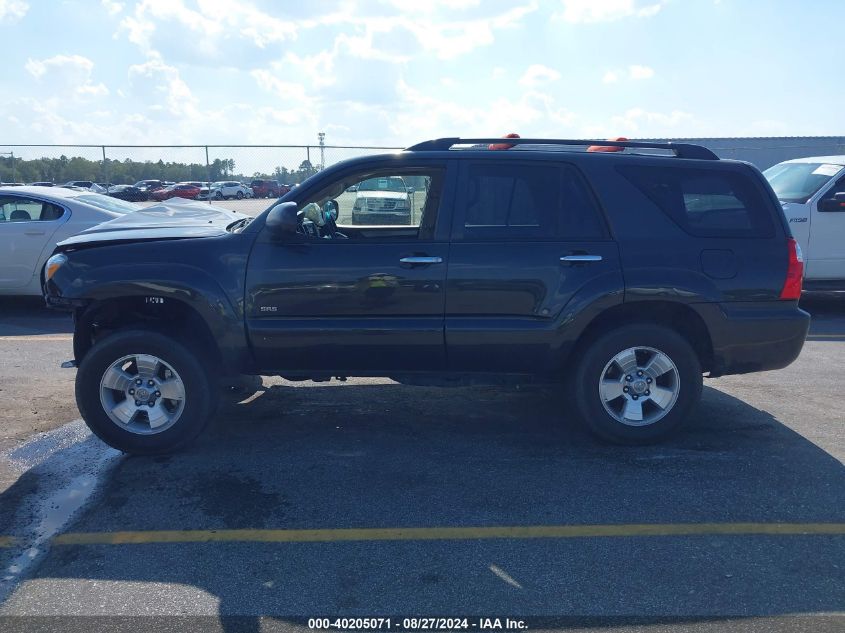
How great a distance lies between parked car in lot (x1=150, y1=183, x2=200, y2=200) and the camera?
29406mm

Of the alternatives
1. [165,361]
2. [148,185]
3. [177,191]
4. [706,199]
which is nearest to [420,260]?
[165,361]

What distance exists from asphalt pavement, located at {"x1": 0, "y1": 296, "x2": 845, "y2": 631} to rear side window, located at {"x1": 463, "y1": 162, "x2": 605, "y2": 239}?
1436 millimetres

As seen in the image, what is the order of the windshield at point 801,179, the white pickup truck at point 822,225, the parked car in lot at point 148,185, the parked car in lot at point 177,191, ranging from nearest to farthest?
the white pickup truck at point 822,225 → the windshield at point 801,179 → the parked car in lot at point 148,185 → the parked car in lot at point 177,191

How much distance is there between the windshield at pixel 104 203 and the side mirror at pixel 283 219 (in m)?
6.09

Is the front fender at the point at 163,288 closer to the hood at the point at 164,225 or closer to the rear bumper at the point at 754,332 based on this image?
the hood at the point at 164,225

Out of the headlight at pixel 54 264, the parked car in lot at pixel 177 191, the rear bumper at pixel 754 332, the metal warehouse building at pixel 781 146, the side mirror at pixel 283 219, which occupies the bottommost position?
the rear bumper at pixel 754 332

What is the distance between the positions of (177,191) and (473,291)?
28816 mm

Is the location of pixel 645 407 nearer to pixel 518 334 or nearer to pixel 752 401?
pixel 518 334

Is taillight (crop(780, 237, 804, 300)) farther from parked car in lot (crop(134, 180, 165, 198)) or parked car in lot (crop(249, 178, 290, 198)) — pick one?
parked car in lot (crop(134, 180, 165, 198))

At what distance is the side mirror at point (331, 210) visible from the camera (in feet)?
18.2

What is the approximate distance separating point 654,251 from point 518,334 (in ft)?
3.37

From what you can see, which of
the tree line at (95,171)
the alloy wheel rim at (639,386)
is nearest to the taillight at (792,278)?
the alloy wheel rim at (639,386)

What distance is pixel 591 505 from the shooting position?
14.8 ft

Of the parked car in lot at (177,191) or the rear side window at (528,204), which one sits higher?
the parked car in lot at (177,191)
